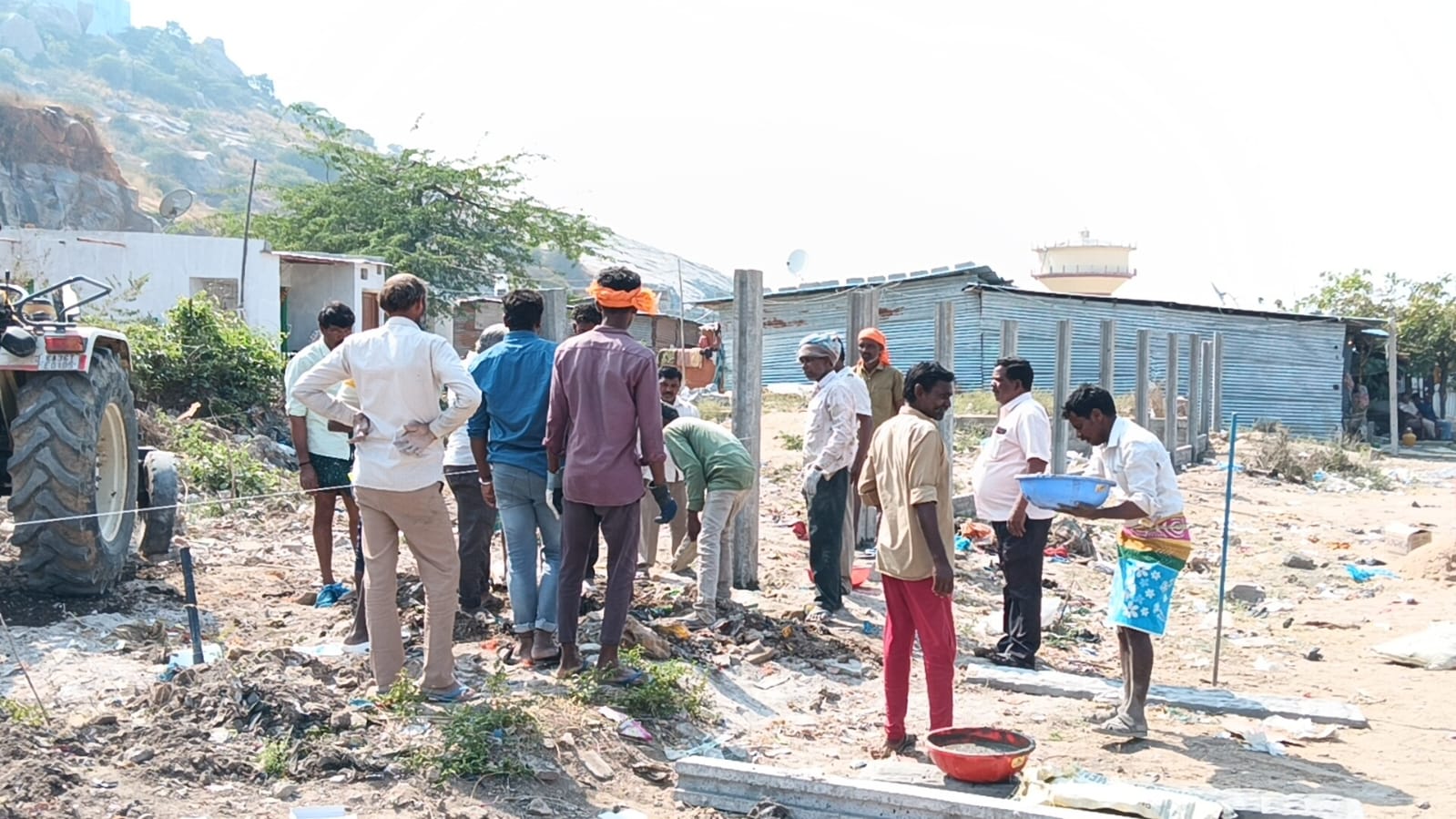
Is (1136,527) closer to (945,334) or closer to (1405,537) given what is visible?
(945,334)

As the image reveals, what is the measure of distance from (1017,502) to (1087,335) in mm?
22784

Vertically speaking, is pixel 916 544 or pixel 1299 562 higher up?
pixel 916 544

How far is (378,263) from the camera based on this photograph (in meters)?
25.5

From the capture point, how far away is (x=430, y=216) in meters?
29.1

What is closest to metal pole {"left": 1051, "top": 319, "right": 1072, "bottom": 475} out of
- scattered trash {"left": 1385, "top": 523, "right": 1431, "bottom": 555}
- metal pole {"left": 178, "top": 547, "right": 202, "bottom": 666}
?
scattered trash {"left": 1385, "top": 523, "right": 1431, "bottom": 555}

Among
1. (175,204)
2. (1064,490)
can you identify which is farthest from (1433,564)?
(175,204)

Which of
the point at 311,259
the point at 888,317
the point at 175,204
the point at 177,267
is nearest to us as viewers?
the point at 177,267

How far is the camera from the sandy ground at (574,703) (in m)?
4.46

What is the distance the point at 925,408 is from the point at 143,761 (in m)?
3.20

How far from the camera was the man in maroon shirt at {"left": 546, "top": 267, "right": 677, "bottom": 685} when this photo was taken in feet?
18.7

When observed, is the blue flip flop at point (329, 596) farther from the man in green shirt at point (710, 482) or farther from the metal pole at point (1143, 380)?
the metal pole at point (1143, 380)

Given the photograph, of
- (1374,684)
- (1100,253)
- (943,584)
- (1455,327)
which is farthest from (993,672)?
(1100,253)

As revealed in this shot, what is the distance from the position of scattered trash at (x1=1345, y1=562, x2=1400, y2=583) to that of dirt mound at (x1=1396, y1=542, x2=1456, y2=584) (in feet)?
0.40

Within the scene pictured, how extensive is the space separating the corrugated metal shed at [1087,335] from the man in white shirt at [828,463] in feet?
57.9
